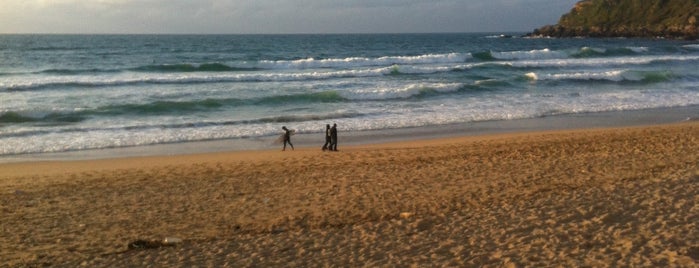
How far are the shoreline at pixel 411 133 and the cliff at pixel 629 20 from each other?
243 feet

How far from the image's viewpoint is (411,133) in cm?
1667

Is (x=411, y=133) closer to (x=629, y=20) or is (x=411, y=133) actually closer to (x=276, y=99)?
(x=276, y=99)

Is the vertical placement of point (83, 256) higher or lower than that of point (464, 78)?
lower

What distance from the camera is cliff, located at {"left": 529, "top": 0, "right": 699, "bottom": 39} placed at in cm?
8906

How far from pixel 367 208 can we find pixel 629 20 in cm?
10589

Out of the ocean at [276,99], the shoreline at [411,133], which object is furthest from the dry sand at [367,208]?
the ocean at [276,99]

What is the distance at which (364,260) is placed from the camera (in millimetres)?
6473

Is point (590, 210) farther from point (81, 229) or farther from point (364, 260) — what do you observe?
point (81, 229)

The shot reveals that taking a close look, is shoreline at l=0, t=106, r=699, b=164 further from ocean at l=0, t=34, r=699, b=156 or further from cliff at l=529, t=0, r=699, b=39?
cliff at l=529, t=0, r=699, b=39

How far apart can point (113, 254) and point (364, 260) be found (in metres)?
2.84

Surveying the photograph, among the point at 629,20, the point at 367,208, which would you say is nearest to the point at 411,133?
the point at 367,208

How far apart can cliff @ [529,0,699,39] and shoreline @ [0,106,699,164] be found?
243ft

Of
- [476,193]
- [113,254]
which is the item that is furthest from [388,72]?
[113,254]

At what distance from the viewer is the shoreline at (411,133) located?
1373 cm
